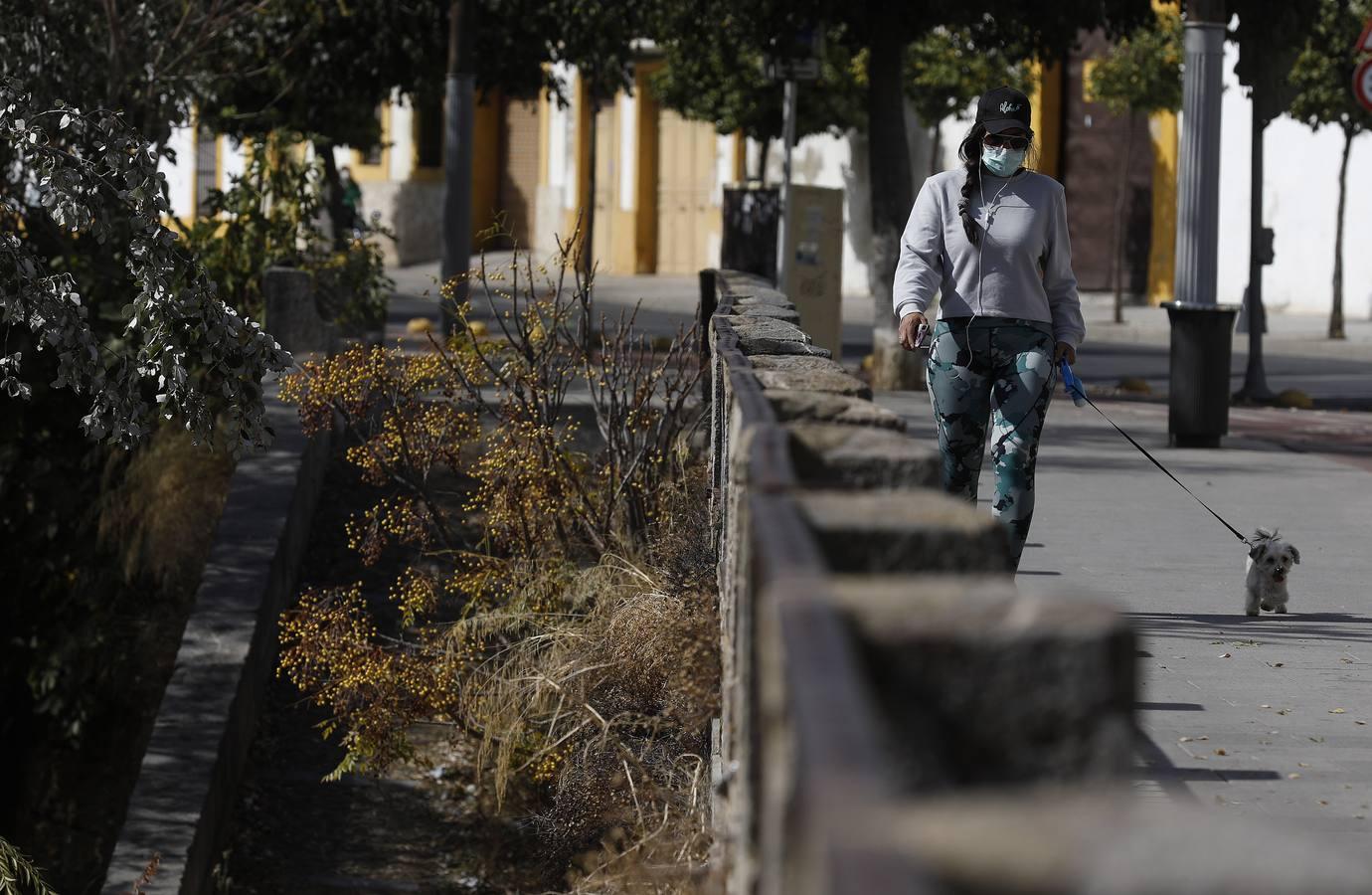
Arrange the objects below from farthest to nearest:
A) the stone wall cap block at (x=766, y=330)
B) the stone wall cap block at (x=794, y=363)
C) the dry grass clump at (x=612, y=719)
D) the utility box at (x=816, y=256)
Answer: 1. the utility box at (x=816, y=256)
2. the stone wall cap block at (x=766, y=330)
3. the dry grass clump at (x=612, y=719)
4. the stone wall cap block at (x=794, y=363)

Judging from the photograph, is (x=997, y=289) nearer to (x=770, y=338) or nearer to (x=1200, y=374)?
(x=770, y=338)

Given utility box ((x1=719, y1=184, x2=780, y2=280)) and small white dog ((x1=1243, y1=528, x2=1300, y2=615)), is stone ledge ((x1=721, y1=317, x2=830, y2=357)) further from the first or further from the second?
utility box ((x1=719, y1=184, x2=780, y2=280))

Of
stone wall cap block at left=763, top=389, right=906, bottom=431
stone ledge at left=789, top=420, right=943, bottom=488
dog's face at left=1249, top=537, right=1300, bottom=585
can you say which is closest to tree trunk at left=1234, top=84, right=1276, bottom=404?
dog's face at left=1249, top=537, right=1300, bottom=585

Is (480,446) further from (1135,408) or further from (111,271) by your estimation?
(1135,408)

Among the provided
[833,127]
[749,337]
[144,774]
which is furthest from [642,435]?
[833,127]

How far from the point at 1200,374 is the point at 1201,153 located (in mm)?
1336

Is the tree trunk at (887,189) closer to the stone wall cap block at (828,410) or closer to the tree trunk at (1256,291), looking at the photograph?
the tree trunk at (1256,291)

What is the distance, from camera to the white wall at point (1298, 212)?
2686cm

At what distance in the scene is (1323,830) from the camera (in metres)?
4.59

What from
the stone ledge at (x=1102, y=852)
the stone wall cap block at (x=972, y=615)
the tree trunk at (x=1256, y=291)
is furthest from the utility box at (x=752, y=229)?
the stone ledge at (x=1102, y=852)

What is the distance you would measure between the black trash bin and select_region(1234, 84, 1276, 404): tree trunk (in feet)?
9.46

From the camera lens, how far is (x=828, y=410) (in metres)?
4.39

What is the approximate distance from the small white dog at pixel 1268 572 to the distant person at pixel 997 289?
88 centimetres

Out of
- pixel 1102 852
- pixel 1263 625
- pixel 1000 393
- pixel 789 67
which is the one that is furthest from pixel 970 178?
pixel 789 67
